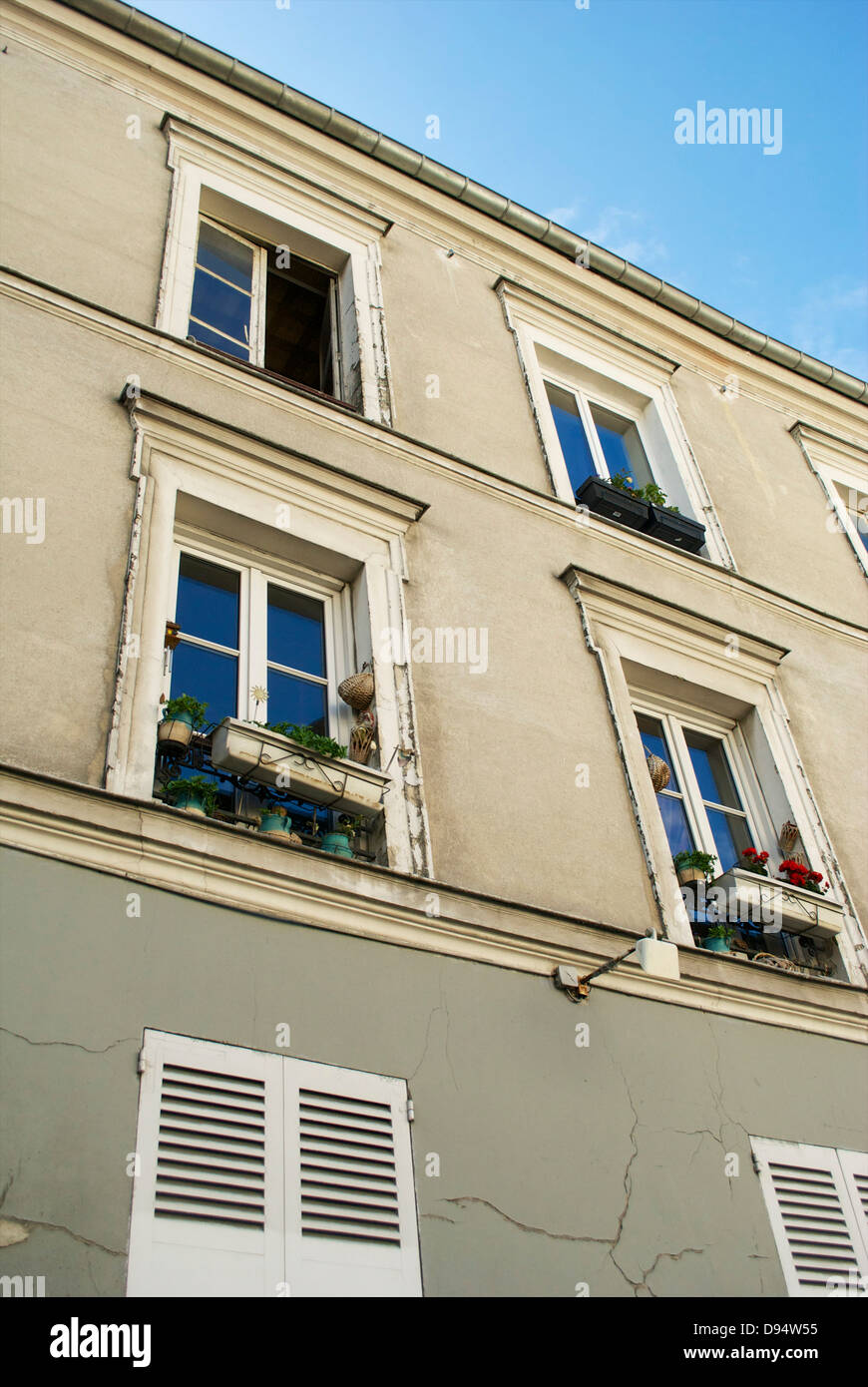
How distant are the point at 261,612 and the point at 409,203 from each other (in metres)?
5.55

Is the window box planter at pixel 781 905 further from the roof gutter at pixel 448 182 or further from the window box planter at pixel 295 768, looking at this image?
the roof gutter at pixel 448 182

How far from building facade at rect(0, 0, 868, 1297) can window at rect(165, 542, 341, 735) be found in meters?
0.03

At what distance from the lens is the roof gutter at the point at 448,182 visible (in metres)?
9.57

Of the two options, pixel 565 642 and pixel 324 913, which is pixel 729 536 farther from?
pixel 324 913

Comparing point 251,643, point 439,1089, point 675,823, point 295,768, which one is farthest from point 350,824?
point 675,823

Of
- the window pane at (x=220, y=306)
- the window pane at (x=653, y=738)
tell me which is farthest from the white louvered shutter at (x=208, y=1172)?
the window pane at (x=220, y=306)

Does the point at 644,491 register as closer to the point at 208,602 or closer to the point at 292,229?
the point at 292,229

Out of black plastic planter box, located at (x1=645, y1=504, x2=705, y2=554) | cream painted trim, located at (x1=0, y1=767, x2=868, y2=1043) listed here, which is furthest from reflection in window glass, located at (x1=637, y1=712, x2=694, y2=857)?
black plastic planter box, located at (x1=645, y1=504, x2=705, y2=554)

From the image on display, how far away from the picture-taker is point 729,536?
10.3 m

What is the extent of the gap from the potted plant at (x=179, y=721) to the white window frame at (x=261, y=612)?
0.38m

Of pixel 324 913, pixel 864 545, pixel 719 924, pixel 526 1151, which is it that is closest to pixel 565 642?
pixel 719 924

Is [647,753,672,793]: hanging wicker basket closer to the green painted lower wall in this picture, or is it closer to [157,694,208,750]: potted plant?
the green painted lower wall

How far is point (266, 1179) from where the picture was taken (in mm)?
4566

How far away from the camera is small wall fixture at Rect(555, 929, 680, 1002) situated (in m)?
5.88
